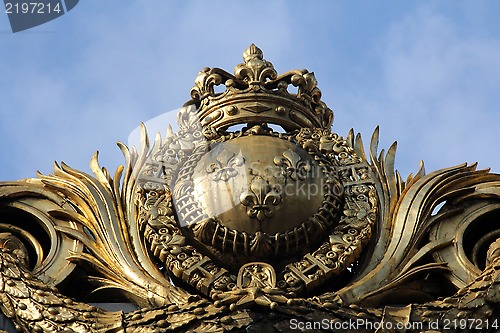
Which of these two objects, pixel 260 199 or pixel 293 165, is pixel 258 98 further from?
pixel 260 199

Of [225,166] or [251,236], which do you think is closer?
[251,236]

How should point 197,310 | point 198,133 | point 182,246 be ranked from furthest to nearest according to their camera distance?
point 198,133
point 182,246
point 197,310

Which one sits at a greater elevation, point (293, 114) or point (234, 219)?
point (293, 114)

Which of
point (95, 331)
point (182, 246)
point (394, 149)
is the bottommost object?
point (95, 331)

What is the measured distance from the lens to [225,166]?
13414 millimetres

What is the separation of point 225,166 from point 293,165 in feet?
1.71

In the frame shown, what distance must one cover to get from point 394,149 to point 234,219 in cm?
160

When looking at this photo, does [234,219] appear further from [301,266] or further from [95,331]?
[95,331]

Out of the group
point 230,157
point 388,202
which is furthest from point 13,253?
point 388,202

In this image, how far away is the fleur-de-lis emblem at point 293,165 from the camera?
13.4m

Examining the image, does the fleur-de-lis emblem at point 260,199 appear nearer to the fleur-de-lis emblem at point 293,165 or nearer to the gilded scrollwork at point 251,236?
the gilded scrollwork at point 251,236

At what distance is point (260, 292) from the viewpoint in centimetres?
1227

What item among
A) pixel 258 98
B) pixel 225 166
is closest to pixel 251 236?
pixel 225 166

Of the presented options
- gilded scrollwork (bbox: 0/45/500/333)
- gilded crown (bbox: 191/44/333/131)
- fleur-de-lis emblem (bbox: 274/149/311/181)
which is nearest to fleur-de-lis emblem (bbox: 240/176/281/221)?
gilded scrollwork (bbox: 0/45/500/333)
